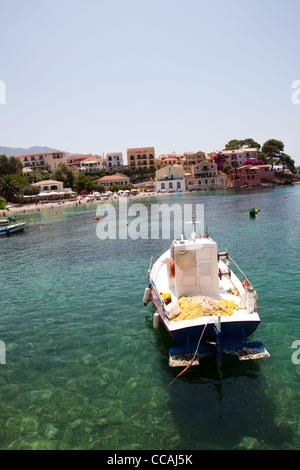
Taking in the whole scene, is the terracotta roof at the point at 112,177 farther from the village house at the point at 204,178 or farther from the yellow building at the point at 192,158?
the yellow building at the point at 192,158

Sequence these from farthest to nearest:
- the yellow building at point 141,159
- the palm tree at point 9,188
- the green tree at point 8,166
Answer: the yellow building at point 141,159, the green tree at point 8,166, the palm tree at point 9,188

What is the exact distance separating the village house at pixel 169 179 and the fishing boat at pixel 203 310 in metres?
127

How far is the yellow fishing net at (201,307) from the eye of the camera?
1265 centimetres

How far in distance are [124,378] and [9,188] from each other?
319 ft

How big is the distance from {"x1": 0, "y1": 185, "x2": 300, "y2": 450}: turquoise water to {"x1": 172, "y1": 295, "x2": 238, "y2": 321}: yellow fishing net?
69.5 inches

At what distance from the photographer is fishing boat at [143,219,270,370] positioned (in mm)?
11734

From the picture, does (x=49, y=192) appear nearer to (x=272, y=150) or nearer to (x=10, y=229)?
(x=10, y=229)

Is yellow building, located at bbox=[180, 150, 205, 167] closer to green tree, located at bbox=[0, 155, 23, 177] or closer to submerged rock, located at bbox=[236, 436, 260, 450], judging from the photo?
green tree, located at bbox=[0, 155, 23, 177]

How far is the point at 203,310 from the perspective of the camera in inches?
501

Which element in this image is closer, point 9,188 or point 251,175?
point 9,188

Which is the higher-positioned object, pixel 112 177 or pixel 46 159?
pixel 46 159

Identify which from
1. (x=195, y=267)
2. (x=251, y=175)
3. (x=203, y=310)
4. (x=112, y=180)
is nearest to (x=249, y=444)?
(x=203, y=310)

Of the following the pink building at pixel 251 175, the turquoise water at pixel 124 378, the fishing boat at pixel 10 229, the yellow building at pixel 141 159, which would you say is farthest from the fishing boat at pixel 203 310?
the yellow building at pixel 141 159

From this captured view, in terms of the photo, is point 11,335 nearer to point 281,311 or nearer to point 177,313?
point 177,313
